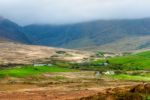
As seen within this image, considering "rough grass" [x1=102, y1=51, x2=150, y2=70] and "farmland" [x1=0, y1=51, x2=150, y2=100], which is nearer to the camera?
"farmland" [x1=0, y1=51, x2=150, y2=100]

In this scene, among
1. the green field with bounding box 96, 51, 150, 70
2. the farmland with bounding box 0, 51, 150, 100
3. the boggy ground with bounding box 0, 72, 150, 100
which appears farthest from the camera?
the green field with bounding box 96, 51, 150, 70

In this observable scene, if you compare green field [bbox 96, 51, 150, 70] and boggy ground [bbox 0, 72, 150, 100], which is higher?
green field [bbox 96, 51, 150, 70]

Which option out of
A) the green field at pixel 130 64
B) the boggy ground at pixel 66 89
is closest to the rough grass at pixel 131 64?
the green field at pixel 130 64

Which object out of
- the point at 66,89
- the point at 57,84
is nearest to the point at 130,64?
the point at 57,84

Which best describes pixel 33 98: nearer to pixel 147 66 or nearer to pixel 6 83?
pixel 6 83

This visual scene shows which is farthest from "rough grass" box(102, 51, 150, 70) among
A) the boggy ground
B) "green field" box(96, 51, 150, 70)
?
the boggy ground

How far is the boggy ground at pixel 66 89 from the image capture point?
44856 mm

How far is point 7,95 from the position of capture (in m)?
64.4

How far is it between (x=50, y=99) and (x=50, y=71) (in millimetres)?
60673

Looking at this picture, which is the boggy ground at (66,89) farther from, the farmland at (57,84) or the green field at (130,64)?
the green field at (130,64)

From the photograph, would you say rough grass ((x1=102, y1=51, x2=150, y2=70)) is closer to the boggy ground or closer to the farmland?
the farmland

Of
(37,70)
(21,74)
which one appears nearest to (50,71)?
(37,70)

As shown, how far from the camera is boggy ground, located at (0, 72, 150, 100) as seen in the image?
44856mm

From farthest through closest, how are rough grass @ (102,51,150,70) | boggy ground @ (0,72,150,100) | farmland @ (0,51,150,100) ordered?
1. rough grass @ (102,51,150,70)
2. farmland @ (0,51,150,100)
3. boggy ground @ (0,72,150,100)
